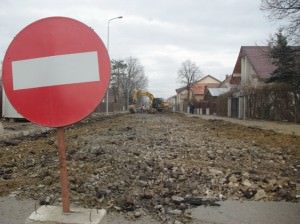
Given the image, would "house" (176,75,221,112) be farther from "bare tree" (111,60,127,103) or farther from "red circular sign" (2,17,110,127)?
"red circular sign" (2,17,110,127)

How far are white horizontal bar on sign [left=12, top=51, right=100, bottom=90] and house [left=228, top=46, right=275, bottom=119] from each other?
36939 millimetres

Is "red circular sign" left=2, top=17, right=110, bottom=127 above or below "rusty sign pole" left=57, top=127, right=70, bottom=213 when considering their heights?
above

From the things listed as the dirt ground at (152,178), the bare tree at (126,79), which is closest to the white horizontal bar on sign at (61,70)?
the dirt ground at (152,178)

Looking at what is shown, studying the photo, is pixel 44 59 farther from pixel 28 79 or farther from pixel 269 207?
pixel 269 207

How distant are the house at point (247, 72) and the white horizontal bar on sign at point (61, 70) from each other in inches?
1454

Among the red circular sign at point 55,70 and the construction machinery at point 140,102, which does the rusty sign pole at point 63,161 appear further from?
the construction machinery at point 140,102

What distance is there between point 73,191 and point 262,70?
48.8m

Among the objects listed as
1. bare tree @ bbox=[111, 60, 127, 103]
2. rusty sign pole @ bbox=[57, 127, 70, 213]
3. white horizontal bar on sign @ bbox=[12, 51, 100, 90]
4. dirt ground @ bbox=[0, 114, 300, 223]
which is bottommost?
dirt ground @ bbox=[0, 114, 300, 223]

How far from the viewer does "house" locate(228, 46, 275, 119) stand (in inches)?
1700

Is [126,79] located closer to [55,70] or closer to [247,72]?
[247,72]

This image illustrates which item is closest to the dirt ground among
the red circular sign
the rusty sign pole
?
the rusty sign pole

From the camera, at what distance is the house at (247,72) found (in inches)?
1700

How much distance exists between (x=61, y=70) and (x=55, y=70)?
4cm

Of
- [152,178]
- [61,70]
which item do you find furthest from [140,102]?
[61,70]
